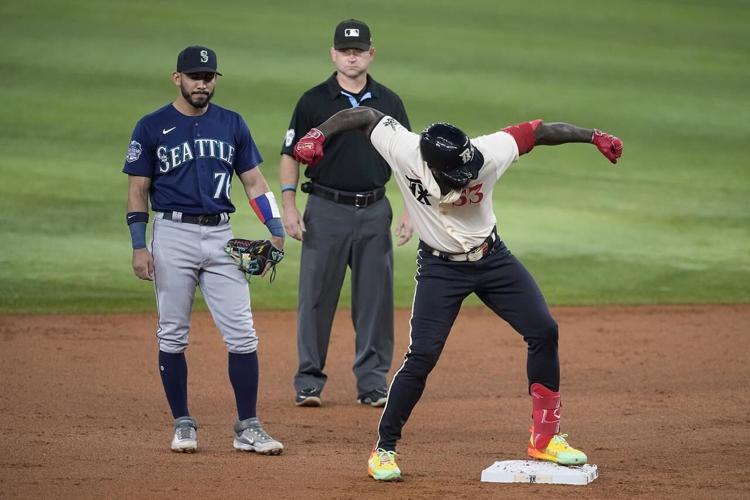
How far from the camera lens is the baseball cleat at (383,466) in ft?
17.4

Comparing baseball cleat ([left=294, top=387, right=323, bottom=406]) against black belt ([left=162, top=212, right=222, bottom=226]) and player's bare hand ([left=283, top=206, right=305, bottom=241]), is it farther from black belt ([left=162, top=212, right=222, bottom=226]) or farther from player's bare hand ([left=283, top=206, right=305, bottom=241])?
black belt ([left=162, top=212, right=222, bottom=226])

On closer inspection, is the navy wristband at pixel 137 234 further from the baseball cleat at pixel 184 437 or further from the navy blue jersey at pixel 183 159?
the baseball cleat at pixel 184 437

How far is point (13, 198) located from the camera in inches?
485

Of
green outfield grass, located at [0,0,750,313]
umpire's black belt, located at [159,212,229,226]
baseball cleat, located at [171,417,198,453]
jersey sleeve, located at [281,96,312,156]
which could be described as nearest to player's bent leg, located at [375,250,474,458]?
baseball cleat, located at [171,417,198,453]

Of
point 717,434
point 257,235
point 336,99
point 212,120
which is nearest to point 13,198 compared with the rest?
point 257,235

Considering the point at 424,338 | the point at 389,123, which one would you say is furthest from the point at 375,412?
the point at 389,123

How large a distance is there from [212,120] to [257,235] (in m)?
5.43

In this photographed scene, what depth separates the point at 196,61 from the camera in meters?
5.75

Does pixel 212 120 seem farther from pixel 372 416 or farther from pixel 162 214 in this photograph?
pixel 372 416

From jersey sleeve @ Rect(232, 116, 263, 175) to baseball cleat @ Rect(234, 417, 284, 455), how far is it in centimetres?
123

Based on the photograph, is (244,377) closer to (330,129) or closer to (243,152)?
(243,152)

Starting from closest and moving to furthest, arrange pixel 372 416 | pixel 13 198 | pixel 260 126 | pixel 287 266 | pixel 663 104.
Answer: pixel 372 416
pixel 287 266
pixel 13 198
pixel 260 126
pixel 663 104

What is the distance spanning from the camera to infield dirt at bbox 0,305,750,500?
17.2 feet

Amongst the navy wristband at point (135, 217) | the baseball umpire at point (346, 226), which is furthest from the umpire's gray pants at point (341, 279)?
the navy wristband at point (135, 217)
